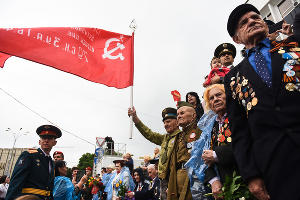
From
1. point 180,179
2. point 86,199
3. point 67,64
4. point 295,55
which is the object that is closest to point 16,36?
point 67,64

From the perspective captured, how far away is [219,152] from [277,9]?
12625 mm

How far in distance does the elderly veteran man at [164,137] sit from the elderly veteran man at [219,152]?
111 centimetres

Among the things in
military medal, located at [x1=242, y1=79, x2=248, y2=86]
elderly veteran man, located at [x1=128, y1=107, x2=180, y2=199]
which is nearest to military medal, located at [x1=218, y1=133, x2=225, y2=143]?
military medal, located at [x1=242, y1=79, x2=248, y2=86]

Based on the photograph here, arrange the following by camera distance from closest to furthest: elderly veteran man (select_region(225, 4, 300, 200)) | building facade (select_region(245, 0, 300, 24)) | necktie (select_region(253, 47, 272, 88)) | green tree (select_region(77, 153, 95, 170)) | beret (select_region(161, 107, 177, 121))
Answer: elderly veteran man (select_region(225, 4, 300, 200))
necktie (select_region(253, 47, 272, 88))
beret (select_region(161, 107, 177, 121))
building facade (select_region(245, 0, 300, 24))
green tree (select_region(77, 153, 95, 170))

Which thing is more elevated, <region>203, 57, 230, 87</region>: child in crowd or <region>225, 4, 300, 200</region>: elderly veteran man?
<region>203, 57, 230, 87</region>: child in crowd

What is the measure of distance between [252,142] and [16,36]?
4980 mm

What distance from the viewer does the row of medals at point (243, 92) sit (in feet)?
5.05

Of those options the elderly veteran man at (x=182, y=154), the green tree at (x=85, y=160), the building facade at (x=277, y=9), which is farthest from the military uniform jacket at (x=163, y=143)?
the green tree at (x=85, y=160)

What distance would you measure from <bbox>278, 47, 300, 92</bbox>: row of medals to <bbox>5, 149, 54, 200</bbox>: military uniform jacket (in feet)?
12.8

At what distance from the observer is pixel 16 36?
4.59 meters

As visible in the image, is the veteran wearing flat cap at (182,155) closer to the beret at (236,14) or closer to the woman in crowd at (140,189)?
the beret at (236,14)

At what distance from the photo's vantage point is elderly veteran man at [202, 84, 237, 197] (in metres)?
2.01

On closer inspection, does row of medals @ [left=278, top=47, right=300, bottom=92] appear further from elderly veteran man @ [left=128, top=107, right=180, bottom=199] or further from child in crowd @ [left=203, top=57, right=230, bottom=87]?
elderly veteran man @ [left=128, top=107, right=180, bottom=199]

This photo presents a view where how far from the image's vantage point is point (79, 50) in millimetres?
5180
